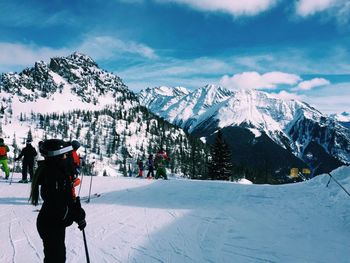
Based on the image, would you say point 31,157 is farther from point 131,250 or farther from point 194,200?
point 131,250

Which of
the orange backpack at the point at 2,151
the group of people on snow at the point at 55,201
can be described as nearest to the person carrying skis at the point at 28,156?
the orange backpack at the point at 2,151

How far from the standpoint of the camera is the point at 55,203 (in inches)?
200

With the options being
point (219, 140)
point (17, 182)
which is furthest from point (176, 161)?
point (17, 182)

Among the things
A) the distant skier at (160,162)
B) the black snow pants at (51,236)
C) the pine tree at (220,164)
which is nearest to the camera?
the black snow pants at (51,236)

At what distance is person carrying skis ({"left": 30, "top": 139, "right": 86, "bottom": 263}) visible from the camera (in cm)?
507

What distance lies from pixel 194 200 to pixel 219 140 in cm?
3565

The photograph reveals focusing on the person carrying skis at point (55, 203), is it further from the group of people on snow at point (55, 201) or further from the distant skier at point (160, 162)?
the distant skier at point (160, 162)

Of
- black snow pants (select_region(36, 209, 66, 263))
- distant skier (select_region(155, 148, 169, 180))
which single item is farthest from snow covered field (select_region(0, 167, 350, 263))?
distant skier (select_region(155, 148, 169, 180))

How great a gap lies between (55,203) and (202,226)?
209 inches

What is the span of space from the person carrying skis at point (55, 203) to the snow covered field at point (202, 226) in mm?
2069

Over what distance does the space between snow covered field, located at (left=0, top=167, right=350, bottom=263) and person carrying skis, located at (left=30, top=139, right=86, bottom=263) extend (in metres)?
2.07

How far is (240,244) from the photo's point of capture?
8.03m

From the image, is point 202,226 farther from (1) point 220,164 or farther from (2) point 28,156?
(1) point 220,164

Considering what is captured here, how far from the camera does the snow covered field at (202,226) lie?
7.36m
